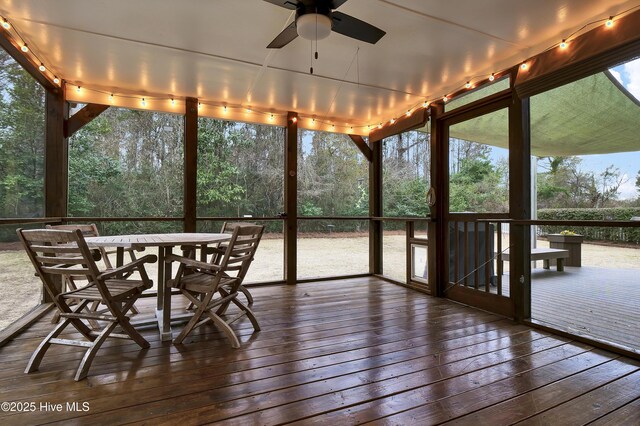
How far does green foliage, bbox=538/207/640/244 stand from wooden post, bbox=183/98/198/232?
398cm

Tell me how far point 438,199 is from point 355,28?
8.29 feet

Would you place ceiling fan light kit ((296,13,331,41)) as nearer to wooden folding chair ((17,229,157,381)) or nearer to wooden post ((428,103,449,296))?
wooden folding chair ((17,229,157,381))

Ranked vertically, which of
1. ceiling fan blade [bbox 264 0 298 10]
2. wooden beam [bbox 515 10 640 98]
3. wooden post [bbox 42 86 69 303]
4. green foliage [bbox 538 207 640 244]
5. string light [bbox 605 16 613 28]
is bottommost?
green foliage [bbox 538 207 640 244]

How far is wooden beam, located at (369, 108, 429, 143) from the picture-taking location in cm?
412

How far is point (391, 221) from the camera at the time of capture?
16.3 feet

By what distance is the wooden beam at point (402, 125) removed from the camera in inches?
162

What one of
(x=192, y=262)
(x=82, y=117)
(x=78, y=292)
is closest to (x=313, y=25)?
(x=192, y=262)

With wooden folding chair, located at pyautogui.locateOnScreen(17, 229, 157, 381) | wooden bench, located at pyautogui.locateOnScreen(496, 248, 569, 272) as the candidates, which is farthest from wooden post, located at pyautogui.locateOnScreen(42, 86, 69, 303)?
wooden bench, located at pyautogui.locateOnScreen(496, 248, 569, 272)

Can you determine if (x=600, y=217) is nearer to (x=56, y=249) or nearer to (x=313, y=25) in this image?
(x=313, y=25)

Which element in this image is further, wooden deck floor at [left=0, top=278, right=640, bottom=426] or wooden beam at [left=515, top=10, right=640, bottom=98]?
wooden beam at [left=515, top=10, right=640, bottom=98]

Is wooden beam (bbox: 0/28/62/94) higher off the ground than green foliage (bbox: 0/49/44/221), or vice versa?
wooden beam (bbox: 0/28/62/94)

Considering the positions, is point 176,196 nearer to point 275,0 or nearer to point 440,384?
point 275,0

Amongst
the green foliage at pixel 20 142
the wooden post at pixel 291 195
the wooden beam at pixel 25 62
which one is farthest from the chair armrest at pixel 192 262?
the wooden post at pixel 291 195

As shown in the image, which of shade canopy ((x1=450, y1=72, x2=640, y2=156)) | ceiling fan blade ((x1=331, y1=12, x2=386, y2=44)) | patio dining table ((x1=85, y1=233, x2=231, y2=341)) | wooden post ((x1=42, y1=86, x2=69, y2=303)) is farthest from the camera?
wooden post ((x1=42, y1=86, x2=69, y2=303))
